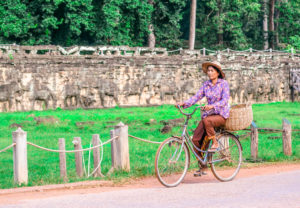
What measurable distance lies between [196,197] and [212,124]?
1.76m

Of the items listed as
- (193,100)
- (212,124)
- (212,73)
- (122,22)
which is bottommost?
(212,124)

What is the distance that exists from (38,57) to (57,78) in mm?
1871

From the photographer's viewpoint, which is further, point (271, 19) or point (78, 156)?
point (271, 19)

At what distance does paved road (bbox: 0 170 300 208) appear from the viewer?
7473mm

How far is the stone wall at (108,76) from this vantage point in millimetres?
30453

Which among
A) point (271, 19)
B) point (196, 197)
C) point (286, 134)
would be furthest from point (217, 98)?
point (271, 19)

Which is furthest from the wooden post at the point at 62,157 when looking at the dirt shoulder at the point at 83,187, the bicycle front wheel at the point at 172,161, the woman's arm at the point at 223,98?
the woman's arm at the point at 223,98

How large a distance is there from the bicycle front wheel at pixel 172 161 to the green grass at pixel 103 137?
1370 mm

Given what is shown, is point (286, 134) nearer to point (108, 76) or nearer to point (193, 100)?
point (193, 100)

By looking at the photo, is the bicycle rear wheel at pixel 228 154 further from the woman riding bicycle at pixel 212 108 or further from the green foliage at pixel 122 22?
the green foliage at pixel 122 22

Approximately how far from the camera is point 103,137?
64.7ft

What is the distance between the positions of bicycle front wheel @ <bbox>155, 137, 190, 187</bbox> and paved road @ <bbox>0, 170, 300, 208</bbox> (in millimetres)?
176

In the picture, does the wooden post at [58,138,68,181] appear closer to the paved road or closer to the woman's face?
the paved road

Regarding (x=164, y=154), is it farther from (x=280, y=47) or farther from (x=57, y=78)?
(x=280, y=47)
